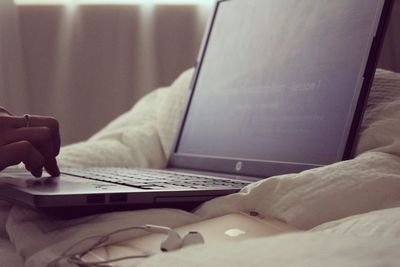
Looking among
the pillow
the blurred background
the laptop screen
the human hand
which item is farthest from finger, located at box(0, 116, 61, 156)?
the blurred background

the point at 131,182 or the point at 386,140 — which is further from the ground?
the point at 386,140

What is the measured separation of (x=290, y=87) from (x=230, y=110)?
Result: 0.51 ft

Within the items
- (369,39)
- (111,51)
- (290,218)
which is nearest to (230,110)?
(369,39)

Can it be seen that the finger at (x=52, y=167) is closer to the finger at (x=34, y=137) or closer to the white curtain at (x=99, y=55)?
the finger at (x=34, y=137)

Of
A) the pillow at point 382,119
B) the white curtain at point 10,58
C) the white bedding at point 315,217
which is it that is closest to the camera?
the white bedding at point 315,217

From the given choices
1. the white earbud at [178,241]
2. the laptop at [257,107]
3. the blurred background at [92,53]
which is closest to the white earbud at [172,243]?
the white earbud at [178,241]

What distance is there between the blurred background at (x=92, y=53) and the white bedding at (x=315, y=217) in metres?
0.96

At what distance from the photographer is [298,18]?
Result: 937 mm

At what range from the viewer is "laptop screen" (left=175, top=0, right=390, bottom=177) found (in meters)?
0.80

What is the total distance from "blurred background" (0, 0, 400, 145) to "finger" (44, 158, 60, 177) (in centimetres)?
98

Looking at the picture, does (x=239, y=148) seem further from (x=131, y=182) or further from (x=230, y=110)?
(x=131, y=182)

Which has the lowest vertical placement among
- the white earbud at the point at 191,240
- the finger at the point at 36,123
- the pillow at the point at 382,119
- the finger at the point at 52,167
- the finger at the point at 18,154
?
the finger at the point at 52,167

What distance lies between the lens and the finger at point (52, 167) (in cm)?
76

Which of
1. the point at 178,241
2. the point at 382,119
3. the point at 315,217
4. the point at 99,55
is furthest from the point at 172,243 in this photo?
the point at 99,55
